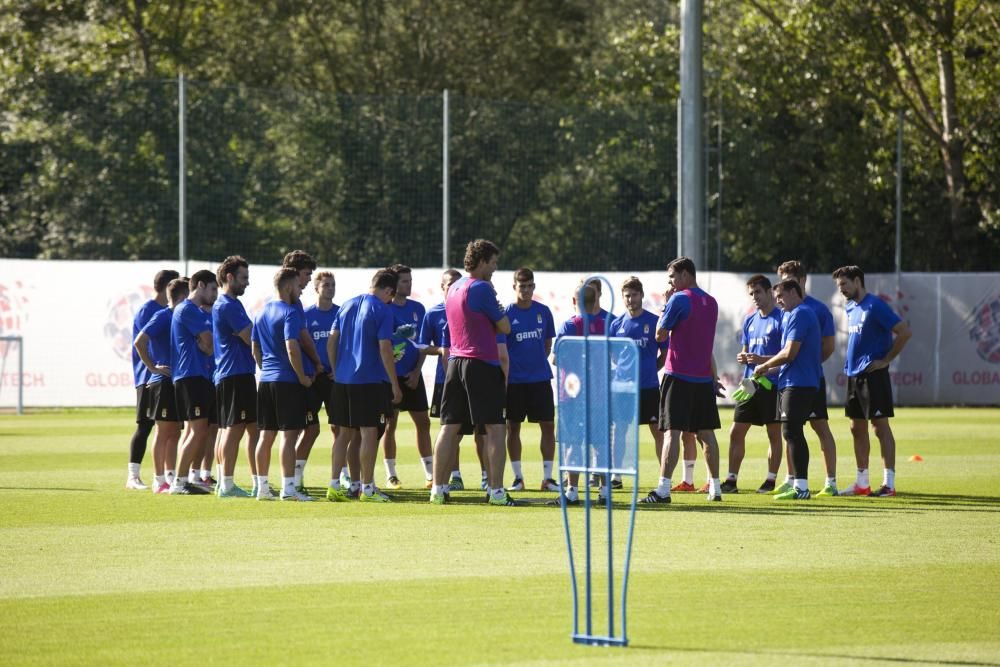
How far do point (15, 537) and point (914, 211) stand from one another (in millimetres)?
28077

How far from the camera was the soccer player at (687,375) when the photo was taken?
13852 mm

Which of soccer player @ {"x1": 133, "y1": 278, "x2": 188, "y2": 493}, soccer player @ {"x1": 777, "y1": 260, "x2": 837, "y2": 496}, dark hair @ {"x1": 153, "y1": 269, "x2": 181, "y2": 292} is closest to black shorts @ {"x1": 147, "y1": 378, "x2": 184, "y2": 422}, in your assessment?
soccer player @ {"x1": 133, "y1": 278, "x2": 188, "y2": 493}

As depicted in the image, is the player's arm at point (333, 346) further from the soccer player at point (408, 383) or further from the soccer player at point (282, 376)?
the soccer player at point (408, 383)

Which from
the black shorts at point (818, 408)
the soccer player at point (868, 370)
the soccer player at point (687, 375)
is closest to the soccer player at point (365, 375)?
the soccer player at point (687, 375)

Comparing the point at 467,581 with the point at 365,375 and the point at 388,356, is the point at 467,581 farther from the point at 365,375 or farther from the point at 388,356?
the point at 365,375

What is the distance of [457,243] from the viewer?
99.6ft

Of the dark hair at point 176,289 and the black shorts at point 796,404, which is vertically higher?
the dark hair at point 176,289

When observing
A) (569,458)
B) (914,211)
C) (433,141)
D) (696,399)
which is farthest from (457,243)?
(569,458)

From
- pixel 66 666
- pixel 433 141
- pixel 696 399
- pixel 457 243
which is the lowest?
pixel 66 666

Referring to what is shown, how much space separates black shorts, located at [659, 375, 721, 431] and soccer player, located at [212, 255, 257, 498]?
384 centimetres

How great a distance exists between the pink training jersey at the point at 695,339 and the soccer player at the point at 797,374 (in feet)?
2.58

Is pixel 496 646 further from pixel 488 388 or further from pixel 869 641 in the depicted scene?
pixel 488 388

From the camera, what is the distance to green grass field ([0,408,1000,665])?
7688 millimetres

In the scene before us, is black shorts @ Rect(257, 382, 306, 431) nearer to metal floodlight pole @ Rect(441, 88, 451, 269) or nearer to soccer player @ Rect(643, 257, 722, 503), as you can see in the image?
soccer player @ Rect(643, 257, 722, 503)
